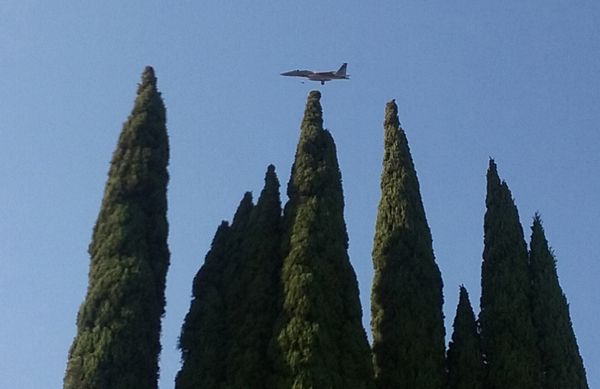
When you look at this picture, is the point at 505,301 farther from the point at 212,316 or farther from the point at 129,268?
the point at 129,268

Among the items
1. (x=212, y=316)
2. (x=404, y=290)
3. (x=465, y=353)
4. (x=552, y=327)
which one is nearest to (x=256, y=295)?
(x=212, y=316)

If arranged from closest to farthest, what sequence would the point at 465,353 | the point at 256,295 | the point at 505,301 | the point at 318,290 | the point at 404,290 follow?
1. the point at 318,290
2. the point at 256,295
3. the point at 465,353
4. the point at 404,290
5. the point at 505,301

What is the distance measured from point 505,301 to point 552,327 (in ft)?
3.73

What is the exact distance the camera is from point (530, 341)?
2347cm

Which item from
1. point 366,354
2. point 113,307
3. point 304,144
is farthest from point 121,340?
point 304,144

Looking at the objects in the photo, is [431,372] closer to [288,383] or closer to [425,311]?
[425,311]

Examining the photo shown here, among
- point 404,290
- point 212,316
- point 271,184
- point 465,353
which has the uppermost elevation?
point 271,184

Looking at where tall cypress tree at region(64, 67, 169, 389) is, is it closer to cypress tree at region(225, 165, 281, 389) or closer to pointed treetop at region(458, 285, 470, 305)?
cypress tree at region(225, 165, 281, 389)

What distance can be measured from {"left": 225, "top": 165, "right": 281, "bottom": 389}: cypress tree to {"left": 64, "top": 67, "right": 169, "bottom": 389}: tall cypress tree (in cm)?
150

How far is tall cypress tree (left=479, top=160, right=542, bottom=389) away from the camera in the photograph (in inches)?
909

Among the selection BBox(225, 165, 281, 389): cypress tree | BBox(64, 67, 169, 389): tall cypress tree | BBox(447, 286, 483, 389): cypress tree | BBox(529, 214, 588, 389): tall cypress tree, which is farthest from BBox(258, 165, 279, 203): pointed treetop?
BBox(529, 214, 588, 389): tall cypress tree

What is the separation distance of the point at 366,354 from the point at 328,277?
1.67 m

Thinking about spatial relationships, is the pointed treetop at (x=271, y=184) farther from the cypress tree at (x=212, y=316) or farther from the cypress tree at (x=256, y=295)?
the cypress tree at (x=212, y=316)

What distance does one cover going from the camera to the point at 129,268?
2092cm
